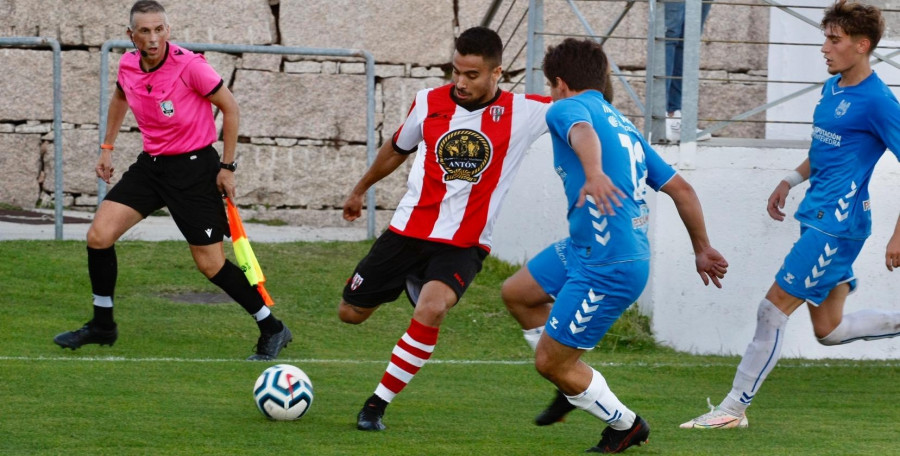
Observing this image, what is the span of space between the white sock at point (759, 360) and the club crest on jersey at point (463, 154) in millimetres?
1510

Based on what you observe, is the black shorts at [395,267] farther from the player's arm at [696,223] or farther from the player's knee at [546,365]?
the player's arm at [696,223]

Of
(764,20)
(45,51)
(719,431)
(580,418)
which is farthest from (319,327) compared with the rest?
(764,20)

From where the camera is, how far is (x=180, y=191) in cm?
719

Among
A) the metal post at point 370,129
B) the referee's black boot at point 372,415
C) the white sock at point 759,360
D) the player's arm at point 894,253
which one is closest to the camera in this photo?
the referee's black boot at point 372,415

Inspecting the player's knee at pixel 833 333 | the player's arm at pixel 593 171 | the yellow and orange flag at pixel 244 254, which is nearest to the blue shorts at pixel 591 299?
the player's arm at pixel 593 171

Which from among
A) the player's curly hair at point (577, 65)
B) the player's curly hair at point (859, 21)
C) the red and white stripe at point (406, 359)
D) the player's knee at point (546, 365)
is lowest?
the red and white stripe at point (406, 359)

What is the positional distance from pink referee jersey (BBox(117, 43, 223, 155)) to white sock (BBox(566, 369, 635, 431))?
3209mm

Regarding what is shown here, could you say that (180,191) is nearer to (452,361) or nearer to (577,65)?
(452,361)

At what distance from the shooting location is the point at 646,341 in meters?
8.14

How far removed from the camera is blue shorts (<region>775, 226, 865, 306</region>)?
5906 millimetres

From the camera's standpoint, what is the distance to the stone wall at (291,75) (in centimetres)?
1253

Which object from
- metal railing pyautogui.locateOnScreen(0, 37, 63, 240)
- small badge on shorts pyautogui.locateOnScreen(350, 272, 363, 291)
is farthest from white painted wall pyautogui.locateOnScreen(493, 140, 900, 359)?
metal railing pyautogui.locateOnScreen(0, 37, 63, 240)

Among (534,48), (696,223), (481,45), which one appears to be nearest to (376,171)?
(481,45)

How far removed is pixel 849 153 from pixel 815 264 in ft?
1.83
